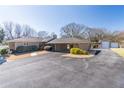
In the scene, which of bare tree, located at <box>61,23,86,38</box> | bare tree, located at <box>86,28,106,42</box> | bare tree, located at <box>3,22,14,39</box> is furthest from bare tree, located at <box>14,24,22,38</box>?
bare tree, located at <box>86,28,106,42</box>

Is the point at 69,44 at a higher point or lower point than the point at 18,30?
lower

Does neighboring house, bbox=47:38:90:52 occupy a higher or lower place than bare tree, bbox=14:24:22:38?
lower

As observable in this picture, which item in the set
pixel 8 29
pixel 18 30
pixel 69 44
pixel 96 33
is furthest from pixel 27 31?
pixel 69 44

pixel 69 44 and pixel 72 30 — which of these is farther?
pixel 72 30

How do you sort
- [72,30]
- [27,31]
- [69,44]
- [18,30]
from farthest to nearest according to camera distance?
[27,31], [18,30], [72,30], [69,44]

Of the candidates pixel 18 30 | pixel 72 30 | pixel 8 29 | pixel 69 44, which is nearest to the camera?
pixel 69 44

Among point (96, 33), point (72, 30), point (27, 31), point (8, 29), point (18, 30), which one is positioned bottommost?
point (96, 33)

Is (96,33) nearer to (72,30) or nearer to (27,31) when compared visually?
(72,30)

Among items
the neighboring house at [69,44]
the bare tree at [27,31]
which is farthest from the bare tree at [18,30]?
the neighboring house at [69,44]

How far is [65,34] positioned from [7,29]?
2261 cm

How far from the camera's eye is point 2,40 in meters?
45.2

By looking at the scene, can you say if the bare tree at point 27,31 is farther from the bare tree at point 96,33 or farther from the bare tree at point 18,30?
the bare tree at point 96,33

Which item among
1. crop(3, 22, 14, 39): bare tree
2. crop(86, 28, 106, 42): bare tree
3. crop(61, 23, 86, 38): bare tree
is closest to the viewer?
crop(61, 23, 86, 38): bare tree

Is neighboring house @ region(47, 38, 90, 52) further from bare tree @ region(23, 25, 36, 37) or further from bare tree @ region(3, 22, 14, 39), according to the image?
bare tree @ region(23, 25, 36, 37)
